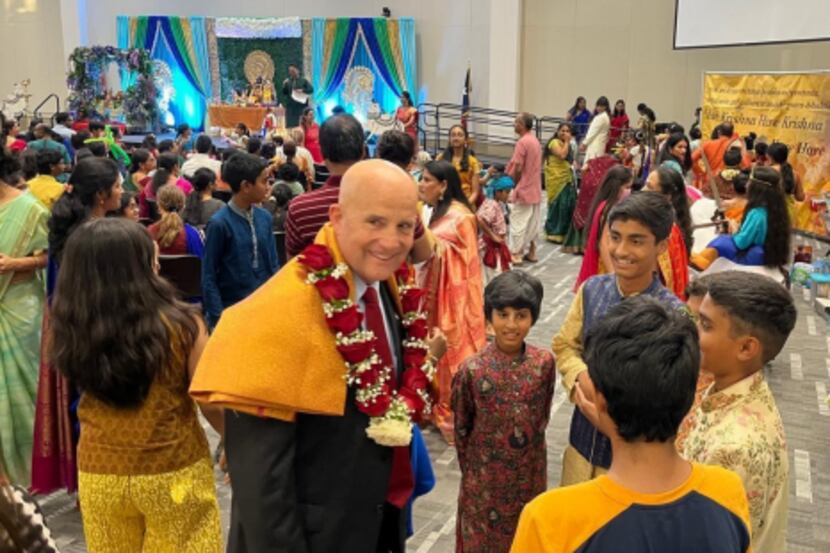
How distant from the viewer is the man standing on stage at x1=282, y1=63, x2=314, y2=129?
17.0m

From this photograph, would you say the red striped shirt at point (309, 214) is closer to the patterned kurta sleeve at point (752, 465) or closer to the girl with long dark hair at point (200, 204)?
the patterned kurta sleeve at point (752, 465)

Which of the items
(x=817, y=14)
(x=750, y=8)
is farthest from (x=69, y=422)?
(x=750, y=8)

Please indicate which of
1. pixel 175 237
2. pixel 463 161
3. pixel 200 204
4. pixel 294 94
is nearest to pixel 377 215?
pixel 175 237

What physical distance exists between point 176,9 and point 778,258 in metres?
17.6

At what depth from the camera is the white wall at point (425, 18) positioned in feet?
53.8

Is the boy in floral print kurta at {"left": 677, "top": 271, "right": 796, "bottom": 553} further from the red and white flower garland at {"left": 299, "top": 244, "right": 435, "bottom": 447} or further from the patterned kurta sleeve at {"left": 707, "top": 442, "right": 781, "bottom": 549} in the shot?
the red and white flower garland at {"left": 299, "top": 244, "right": 435, "bottom": 447}

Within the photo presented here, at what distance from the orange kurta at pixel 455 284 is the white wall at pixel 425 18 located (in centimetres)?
1226

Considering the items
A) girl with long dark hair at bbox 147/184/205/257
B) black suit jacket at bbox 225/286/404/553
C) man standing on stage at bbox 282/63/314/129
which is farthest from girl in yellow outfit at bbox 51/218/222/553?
man standing on stage at bbox 282/63/314/129

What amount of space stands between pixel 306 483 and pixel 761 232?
3.80 meters

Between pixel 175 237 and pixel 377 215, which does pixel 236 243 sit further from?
pixel 377 215

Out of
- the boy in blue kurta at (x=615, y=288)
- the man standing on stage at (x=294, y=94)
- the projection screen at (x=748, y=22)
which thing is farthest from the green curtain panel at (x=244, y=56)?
the boy in blue kurta at (x=615, y=288)

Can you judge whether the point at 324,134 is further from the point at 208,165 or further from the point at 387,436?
the point at 208,165

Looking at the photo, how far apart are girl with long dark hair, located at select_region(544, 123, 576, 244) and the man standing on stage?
923cm

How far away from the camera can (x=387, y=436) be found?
1724 mm
